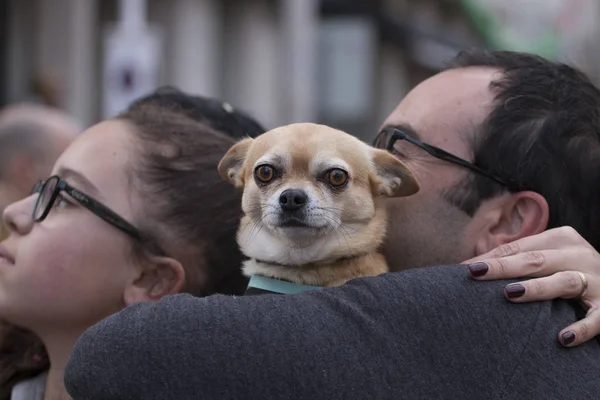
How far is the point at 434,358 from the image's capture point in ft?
6.14

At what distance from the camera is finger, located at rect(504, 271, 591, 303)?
199 centimetres

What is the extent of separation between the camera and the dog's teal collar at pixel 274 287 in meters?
2.20

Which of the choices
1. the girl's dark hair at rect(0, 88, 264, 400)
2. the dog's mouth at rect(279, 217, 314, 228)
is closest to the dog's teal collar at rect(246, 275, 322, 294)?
the dog's mouth at rect(279, 217, 314, 228)

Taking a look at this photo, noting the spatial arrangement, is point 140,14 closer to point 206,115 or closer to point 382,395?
point 206,115

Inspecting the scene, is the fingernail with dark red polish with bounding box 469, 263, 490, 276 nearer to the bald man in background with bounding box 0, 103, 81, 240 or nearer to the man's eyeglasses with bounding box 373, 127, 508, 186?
the man's eyeglasses with bounding box 373, 127, 508, 186

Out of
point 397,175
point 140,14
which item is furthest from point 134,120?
point 140,14

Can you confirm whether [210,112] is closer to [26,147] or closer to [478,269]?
[478,269]

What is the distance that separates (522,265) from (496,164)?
51 cm

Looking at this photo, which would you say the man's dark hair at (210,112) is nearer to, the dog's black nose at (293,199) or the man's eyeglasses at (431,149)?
the man's eyeglasses at (431,149)

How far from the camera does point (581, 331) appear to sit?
1997mm

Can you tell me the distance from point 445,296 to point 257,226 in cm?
60

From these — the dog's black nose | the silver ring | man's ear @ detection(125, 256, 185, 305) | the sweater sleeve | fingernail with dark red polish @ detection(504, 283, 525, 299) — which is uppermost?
the dog's black nose

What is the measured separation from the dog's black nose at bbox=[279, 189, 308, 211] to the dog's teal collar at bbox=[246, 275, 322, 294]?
0.70 feet

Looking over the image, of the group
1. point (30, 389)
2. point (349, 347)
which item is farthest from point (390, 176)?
point (30, 389)
